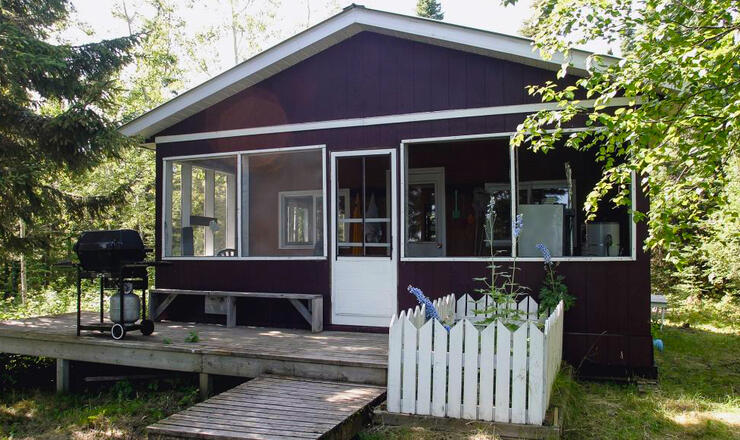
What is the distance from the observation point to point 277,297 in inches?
254

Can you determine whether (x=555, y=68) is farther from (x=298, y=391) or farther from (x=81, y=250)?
(x=81, y=250)

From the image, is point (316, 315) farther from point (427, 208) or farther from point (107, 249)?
point (427, 208)

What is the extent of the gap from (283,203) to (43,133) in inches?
147

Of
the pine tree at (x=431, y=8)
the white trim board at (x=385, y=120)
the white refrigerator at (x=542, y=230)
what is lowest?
the white refrigerator at (x=542, y=230)

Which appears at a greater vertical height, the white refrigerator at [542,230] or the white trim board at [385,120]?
the white trim board at [385,120]

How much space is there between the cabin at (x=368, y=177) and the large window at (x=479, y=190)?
0.13 feet

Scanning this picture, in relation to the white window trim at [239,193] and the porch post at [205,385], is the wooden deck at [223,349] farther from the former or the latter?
the white window trim at [239,193]

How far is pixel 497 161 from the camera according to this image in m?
8.38

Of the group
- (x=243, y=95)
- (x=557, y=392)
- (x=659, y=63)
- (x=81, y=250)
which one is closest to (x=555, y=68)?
(x=659, y=63)

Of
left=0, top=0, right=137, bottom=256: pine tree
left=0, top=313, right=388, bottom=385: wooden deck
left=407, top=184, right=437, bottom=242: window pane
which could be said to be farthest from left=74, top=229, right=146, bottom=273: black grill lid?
left=407, top=184, right=437, bottom=242: window pane

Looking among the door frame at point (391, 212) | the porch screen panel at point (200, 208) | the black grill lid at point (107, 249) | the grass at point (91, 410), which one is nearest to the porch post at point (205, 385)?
the grass at point (91, 410)

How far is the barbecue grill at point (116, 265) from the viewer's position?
18.2ft

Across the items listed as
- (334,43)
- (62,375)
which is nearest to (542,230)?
(334,43)

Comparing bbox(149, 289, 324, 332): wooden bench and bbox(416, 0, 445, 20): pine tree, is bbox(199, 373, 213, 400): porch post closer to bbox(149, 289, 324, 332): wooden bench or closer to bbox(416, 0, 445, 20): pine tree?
bbox(149, 289, 324, 332): wooden bench
